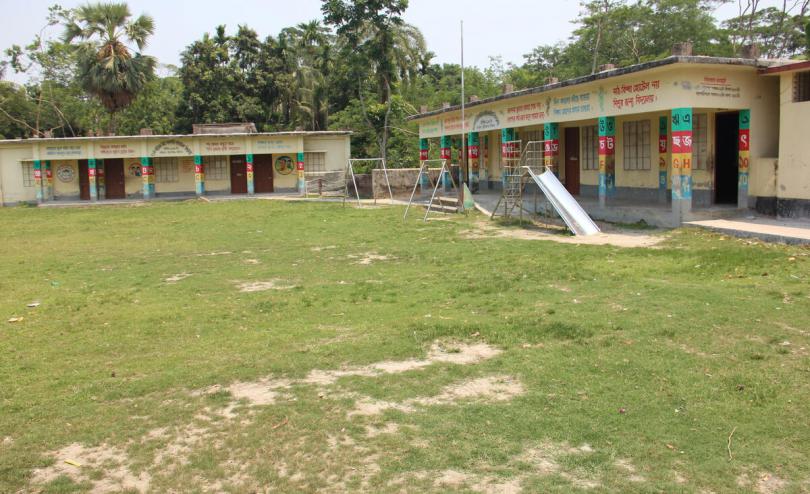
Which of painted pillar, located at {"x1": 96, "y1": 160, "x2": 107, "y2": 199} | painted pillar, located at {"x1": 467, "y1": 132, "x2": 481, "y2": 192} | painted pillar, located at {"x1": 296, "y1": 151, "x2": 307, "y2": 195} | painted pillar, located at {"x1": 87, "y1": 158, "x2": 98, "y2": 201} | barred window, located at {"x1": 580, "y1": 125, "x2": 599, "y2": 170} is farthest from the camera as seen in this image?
painted pillar, located at {"x1": 96, "y1": 160, "x2": 107, "y2": 199}

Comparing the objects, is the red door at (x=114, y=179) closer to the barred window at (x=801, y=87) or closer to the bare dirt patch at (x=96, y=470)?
the barred window at (x=801, y=87)

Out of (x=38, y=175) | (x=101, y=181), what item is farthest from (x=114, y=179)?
(x=38, y=175)

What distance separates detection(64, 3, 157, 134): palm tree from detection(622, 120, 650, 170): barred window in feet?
88.5

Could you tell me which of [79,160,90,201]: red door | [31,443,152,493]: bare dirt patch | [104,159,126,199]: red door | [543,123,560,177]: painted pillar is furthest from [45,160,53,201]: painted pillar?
[31,443,152,493]: bare dirt patch

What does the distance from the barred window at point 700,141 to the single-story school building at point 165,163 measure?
2069cm

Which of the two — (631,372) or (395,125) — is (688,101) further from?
(395,125)

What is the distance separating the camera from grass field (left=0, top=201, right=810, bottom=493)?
398cm

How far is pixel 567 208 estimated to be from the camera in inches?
608

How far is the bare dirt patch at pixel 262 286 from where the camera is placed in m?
9.74

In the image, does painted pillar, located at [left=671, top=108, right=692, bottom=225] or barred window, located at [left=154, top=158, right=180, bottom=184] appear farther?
barred window, located at [left=154, top=158, right=180, bottom=184]

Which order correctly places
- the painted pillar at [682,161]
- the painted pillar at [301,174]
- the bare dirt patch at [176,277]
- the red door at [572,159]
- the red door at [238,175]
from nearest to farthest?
the bare dirt patch at [176,277] < the painted pillar at [682,161] < the red door at [572,159] < the painted pillar at [301,174] < the red door at [238,175]

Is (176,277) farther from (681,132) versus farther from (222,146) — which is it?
(222,146)

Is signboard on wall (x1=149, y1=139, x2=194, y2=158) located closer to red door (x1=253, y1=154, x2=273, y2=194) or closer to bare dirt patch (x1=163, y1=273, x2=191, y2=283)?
red door (x1=253, y1=154, x2=273, y2=194)

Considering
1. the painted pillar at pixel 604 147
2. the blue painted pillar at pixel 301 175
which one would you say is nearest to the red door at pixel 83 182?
the blue painted pillar at pixel 301 175
